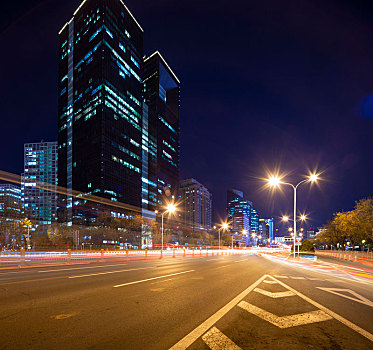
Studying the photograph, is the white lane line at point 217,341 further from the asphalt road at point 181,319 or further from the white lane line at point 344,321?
the white lane line at point 344,321

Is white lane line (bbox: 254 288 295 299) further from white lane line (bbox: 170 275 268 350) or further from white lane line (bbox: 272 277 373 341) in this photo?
white lane line (bbox: 170 275 268 350)

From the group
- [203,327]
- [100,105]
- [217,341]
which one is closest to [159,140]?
[100,105]

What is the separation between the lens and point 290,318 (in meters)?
5.75

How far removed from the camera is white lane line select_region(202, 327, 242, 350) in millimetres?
4180

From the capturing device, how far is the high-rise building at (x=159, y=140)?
513 feet

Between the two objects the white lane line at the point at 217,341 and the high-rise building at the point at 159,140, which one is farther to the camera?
the high-rise building at the point at 159,140

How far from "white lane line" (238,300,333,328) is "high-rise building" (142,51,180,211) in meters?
141

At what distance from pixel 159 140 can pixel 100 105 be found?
6979 cm

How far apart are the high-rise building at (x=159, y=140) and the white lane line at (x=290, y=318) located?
141 m

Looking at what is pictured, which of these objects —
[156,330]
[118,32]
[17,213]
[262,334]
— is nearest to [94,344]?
[156,330]

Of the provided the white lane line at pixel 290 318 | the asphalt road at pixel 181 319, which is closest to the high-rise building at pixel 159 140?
the asphalt road at pixel 181 319

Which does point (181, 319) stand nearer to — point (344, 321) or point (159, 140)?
point (344, 321)

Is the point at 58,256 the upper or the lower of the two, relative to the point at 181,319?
lower

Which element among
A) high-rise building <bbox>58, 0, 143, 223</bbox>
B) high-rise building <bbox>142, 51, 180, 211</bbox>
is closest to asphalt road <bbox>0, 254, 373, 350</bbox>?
high-rise building <bbox>58, 0, 143, 223</bbox>
